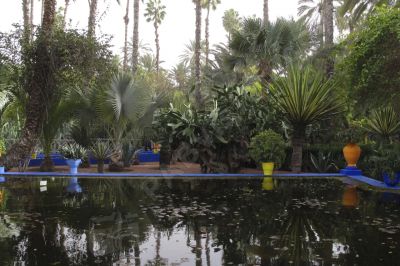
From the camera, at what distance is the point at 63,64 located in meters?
16.1

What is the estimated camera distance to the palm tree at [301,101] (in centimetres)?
1562

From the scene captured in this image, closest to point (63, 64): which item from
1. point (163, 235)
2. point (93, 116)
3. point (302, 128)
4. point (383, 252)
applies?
point (93, 116)

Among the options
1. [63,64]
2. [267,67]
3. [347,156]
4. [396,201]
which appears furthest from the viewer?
[267,67]

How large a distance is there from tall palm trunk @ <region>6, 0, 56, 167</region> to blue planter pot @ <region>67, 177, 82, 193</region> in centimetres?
308

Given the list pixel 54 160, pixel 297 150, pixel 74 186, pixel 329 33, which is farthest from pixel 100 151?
pixel 329 33

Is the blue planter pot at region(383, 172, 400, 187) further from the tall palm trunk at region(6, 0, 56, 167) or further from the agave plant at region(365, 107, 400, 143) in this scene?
the tall palm trunk at region(6, 0, 56, 167)

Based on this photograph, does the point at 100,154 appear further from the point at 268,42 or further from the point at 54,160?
the point at 268,42

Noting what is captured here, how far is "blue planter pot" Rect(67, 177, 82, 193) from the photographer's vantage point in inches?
443

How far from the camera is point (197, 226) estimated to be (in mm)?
6984

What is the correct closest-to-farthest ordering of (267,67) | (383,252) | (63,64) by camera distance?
(383,252)
(63,64)
(267,67)

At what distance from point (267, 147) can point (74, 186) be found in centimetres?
656

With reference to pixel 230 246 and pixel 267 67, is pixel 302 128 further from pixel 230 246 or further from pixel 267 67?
pixel 230 246

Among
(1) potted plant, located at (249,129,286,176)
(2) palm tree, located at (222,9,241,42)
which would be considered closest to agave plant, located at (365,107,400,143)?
(1) potted plant, located at (249,129,286,176)

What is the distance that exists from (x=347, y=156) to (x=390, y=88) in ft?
12.5
